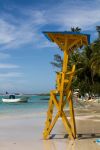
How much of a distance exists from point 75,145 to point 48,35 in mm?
4044

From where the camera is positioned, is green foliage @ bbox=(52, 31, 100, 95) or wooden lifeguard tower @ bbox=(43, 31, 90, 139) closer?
wooden lifeguard tower @ bbox=(43, 31, 90, 139)

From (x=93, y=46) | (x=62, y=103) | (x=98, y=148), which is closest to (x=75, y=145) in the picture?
(x=98, y=148)

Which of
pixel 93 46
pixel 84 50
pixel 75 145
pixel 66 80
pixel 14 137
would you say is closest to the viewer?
pixel 75 145

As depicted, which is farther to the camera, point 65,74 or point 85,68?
point 85,68

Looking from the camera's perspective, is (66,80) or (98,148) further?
(66,80)

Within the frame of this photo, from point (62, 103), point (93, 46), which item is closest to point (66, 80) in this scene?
point (62, 103)

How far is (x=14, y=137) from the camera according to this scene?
16391 mm

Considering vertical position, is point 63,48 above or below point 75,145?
above

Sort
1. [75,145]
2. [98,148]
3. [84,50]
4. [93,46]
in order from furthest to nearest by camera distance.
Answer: [84,50]
[93,46]
[75,145]
[98,148]

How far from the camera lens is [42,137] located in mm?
16062

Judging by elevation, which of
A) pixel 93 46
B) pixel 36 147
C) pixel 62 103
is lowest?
pixel 36 147

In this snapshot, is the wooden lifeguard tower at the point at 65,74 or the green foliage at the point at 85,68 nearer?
the wooden lifeguard tower at the point at 65,74

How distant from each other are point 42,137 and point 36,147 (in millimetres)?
2544

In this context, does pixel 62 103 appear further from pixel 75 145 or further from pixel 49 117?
pixel 75 145
